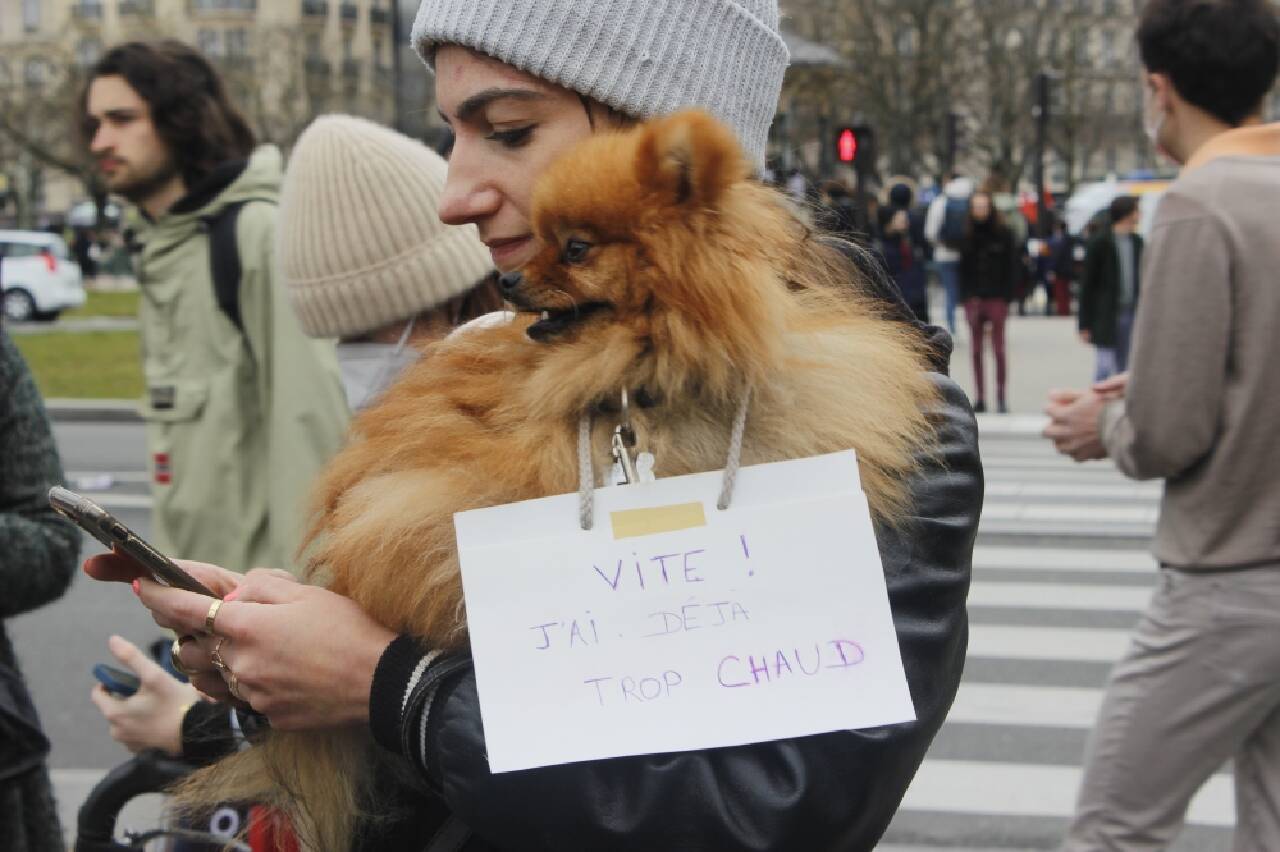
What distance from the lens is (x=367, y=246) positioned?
117 inches

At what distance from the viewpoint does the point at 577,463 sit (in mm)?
1357

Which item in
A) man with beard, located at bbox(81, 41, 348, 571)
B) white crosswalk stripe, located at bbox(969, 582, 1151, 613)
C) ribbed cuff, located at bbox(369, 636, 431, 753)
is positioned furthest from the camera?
white crosswalk stripe, located at bbox(969, 582, 1151, 613)

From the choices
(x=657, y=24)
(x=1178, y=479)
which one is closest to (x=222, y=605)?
(x=657, y=24)

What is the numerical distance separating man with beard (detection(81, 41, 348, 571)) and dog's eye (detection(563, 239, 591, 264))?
2.11 metres

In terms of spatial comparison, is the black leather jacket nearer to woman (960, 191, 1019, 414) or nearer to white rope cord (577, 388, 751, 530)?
white rope cord (577, 388, 751, 530)

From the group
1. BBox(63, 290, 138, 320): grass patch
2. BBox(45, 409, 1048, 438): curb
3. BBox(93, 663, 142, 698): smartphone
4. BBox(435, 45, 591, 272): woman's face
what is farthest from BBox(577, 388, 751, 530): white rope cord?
BBox(63, 290, 138, 320): grass patch

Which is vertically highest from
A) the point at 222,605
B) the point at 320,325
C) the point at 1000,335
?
the point at 222,605

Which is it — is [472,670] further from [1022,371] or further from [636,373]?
[1022,371]

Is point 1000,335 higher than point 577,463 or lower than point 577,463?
lower

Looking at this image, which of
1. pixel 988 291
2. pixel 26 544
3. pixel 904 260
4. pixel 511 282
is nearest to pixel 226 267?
pixel 26 544

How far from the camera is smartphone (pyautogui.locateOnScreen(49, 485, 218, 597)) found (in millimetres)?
1526

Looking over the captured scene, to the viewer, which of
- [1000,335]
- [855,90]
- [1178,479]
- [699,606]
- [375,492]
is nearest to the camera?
[699,606]

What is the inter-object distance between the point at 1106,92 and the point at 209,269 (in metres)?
59.4

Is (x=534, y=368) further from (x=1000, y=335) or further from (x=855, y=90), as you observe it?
(x=855, y=90)
